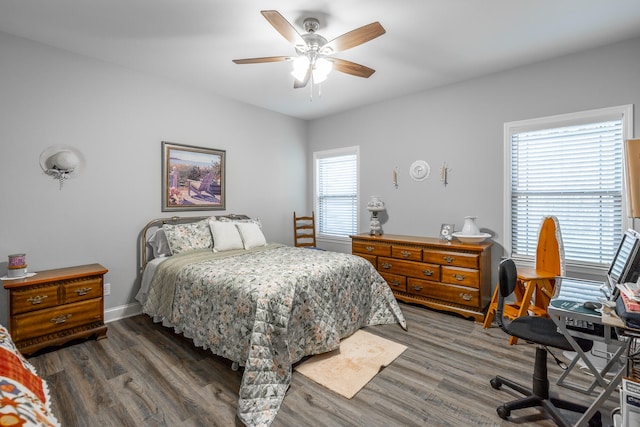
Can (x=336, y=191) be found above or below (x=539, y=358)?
above

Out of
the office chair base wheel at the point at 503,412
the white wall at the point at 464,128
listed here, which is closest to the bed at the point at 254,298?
the office chair base wheel at the point at 503,412

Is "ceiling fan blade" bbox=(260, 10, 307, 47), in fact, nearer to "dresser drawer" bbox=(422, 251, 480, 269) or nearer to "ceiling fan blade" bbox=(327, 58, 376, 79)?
"ceiling fan blade" bbox=(327, 58, 376, 79)

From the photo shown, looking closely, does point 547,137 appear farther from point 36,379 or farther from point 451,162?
point 36,379

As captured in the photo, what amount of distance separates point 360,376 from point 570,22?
3340mm

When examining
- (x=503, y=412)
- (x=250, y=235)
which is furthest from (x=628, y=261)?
(x=250, y=235)

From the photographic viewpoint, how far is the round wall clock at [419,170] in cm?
405

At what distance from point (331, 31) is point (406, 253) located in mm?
2560

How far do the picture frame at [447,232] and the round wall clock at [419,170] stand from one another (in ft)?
2.48

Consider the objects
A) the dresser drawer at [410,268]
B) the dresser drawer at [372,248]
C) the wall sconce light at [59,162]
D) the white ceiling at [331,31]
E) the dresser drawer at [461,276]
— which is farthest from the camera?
the dresser drawer at [372,248]

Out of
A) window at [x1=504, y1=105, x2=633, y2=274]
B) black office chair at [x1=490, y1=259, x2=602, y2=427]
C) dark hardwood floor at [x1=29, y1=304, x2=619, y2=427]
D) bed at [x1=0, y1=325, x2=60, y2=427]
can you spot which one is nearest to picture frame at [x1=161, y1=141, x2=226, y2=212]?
dark hardwood floor at [x1=29, y1=304, x2=619, y2=427]

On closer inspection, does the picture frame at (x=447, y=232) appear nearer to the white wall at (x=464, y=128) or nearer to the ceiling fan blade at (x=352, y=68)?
the white wall at (x=464, y=128)

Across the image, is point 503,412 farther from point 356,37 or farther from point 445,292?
point 356,37

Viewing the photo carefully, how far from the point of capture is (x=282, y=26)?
206cm

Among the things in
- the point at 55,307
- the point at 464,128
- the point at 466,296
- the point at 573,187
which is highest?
the point at 464,128
